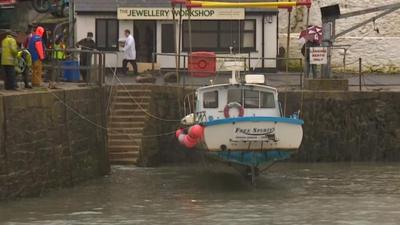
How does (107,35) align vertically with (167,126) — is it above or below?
above

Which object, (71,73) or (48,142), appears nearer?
(48,142)

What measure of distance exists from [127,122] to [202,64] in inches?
164

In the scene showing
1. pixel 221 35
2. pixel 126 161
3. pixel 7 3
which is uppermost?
pixel 7 3

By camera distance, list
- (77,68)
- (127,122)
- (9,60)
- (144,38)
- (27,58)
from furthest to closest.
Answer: (144,38) < (127,122) < (77,68) < (27,58) < (9,60)

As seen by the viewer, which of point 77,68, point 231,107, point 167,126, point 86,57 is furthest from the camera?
point 167,126

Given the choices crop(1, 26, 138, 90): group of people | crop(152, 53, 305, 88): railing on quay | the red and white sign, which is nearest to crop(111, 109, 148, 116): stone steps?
crop(1, 26, 138, 90): group of people

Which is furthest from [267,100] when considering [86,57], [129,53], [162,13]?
[162,13]

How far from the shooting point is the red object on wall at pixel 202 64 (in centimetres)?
2733

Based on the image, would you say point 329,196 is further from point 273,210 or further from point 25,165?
point 25,165

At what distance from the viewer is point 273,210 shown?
1736 centimetres

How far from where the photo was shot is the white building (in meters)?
33.0

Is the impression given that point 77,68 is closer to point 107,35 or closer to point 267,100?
point 267,100

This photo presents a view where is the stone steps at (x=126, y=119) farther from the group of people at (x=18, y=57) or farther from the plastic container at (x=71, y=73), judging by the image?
the group of people at (x=18, y=57)

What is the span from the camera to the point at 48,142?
1858 centimetres
